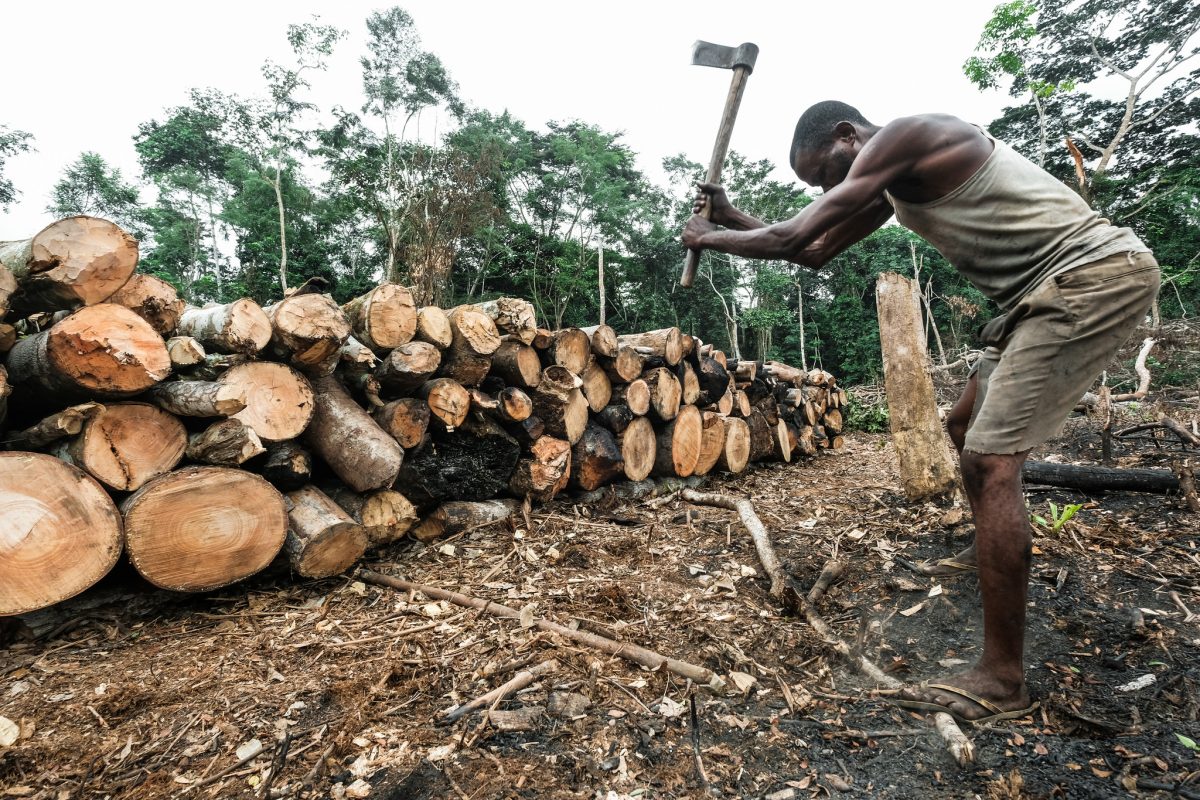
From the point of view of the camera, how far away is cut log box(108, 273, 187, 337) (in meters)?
2.22

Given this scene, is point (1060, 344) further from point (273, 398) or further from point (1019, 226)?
point (273, 398)

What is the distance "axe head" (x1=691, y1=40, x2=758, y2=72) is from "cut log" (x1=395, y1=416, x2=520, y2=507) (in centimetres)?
224

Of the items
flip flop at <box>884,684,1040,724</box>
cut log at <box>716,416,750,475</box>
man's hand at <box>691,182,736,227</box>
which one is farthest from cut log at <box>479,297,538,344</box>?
flip flop at <box>884,684,1040,724</box>

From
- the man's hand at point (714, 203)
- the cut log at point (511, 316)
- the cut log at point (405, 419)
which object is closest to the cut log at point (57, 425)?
the cut log at point (405, 419)

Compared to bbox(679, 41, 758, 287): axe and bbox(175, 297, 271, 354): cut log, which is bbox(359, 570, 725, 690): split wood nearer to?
bbox(175, 297, 271, 354): cut log

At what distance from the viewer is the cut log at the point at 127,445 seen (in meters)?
1.96

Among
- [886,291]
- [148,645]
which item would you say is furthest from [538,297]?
[148,645]

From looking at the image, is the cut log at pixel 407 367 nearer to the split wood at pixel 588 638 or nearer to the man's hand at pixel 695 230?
the split wood at pixel 588 638

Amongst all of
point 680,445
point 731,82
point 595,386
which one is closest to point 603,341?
point 595,386

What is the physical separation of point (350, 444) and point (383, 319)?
673mm

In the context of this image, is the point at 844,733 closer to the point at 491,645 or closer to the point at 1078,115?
the point at 491,645

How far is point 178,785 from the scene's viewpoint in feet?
4.34

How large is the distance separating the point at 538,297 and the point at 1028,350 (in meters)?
21.7

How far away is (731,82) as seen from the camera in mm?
2719
